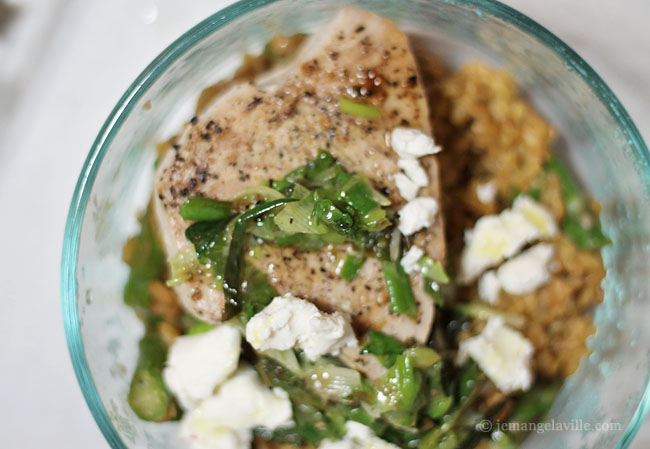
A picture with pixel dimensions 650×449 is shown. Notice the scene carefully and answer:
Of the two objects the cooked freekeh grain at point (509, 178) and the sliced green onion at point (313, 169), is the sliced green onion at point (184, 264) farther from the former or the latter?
the cooked freekeh grain at point (509, 178)

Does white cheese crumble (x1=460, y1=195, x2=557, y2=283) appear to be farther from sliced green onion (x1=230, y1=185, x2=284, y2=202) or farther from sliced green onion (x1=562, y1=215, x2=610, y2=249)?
sliced green onion (x1=230, y1=185, x2=284, y2=202)

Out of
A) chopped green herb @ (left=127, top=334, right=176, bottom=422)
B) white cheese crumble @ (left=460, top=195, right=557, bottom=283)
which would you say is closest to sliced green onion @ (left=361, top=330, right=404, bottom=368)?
white cheese crumble @ (left=460, top=195, right=557, bottom=283)

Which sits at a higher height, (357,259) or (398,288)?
(357,259)

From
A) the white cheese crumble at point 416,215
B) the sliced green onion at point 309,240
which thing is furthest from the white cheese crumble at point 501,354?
the sliced green onion at point 309,240

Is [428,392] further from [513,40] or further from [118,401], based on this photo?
[513,40]

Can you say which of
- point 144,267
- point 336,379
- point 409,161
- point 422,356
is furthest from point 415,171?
point 144,267

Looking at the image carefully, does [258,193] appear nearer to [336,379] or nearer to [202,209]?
[202,209]
